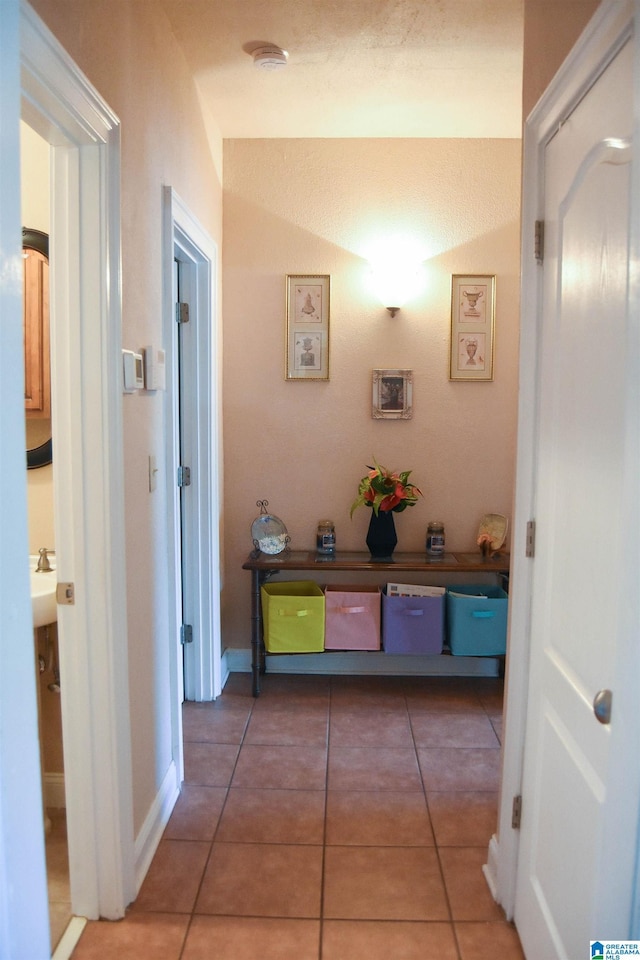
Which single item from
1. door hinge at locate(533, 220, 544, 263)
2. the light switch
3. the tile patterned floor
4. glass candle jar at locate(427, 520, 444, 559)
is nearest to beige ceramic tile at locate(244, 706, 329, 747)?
the tile patterned floor

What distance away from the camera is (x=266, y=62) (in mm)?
2564

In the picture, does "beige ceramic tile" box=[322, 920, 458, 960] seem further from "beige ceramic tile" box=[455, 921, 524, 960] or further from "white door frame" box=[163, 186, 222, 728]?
"white door frame" box=[163, 186, 222, 728]

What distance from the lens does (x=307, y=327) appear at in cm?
352

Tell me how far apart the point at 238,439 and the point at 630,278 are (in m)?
2.61

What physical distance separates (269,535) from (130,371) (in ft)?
5.65

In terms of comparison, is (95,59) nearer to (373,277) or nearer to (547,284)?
(547,284)

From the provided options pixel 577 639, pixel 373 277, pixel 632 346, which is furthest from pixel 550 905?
pixel 373 277

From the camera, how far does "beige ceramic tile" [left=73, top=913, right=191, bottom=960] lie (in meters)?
1.77

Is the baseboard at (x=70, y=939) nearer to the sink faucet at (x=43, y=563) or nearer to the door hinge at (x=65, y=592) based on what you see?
the door hinge at (x=65, y=592)

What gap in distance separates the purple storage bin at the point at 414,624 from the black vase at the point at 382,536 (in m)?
0.25

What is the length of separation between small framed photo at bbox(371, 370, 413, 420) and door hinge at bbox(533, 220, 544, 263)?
175cm

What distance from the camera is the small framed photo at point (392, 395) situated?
3523mm

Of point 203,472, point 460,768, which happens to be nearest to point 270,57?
point 203,472

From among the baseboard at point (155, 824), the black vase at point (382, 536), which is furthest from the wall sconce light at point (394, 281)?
the baseboard at point (155, 824)
